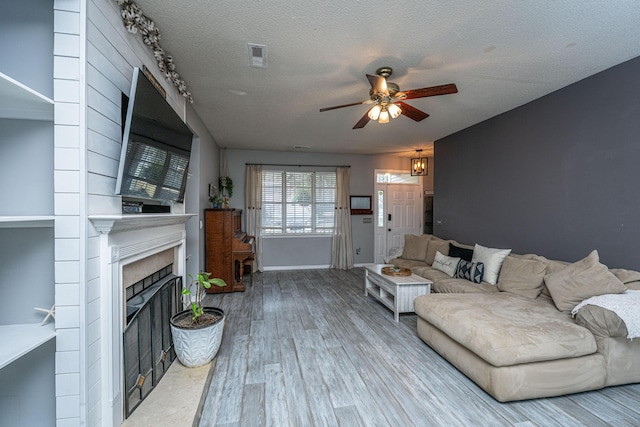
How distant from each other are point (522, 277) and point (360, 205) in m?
3.91

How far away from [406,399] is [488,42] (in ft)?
8.97

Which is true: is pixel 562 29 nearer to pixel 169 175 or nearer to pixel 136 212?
pixel 169 175

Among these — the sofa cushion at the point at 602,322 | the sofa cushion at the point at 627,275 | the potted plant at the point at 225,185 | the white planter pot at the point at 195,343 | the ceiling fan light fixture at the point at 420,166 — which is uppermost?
the ceiling fan light fixture at the point at 420,166

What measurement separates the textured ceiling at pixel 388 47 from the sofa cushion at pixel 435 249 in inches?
80.6

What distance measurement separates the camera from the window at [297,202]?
6.14 metres

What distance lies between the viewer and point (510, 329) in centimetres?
203

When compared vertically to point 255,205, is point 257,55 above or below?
above

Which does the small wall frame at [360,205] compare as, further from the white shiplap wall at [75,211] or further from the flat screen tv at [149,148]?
the white shiplap wall at [75,211]

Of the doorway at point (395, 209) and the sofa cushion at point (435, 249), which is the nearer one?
the sofa cushion at point (435, 249)

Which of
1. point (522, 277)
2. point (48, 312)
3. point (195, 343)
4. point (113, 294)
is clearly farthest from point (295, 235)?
point (48, 312)

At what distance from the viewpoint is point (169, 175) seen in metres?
2.14

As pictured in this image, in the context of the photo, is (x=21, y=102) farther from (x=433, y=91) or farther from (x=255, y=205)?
(x=255, y=205)

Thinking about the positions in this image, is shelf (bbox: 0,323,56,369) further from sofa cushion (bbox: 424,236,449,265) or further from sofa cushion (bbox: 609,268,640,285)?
sofa cushion (bbox: 424,236,449,265)

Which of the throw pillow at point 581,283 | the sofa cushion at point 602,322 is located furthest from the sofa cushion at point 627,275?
the sofa cushion at point 602,322
